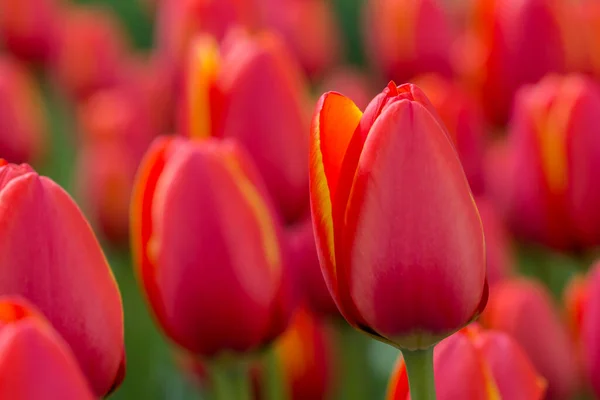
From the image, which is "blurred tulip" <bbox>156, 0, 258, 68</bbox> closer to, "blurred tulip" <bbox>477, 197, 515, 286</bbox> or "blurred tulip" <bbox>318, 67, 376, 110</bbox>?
"blurred tulip" <bbox>318, 67, 376, 110</bbox>

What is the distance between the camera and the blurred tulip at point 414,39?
2.75ft

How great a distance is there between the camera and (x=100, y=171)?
0.81 meters

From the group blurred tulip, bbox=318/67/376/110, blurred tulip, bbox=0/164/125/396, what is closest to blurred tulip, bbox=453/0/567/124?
blurred tulip, bbox=318/67/376/110

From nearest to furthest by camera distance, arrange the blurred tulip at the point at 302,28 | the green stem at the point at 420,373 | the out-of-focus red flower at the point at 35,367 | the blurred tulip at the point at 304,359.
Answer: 1. the out-of-focus red flower at the point at 35,367
2. the green stem at the point at 420,373
3. the blurred tulip at the point at 304,359
4. the blurred tulip at the point at 302,28

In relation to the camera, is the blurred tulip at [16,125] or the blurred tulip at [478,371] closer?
the blurred tulip at [478,371]

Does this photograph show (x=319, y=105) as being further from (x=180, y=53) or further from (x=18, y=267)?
(x=180, y=53)

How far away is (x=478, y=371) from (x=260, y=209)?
0.12 m

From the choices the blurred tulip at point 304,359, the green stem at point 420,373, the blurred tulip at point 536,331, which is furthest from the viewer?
the blurred tulip at point 304,359

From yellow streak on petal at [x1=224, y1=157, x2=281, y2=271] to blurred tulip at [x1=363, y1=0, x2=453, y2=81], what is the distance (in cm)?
41

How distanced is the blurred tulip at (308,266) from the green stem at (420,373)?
0.21 m

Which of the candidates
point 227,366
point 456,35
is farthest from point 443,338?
point 456,35

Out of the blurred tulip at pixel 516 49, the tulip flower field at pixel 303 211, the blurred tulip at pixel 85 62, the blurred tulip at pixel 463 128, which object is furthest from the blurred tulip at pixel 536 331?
the blurred tulip at pixel 85 62

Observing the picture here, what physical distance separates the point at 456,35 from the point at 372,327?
30.1 inches

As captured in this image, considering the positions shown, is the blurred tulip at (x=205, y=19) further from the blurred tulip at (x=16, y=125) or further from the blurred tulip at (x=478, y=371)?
the blurred tulip at (x=478, y=371)
